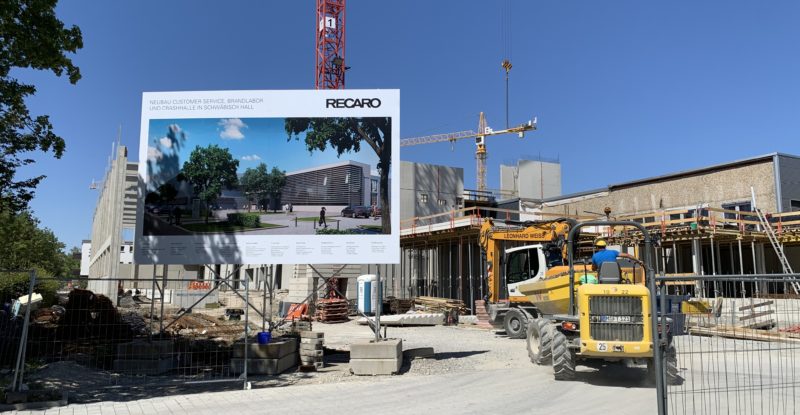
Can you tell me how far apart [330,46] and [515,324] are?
149ft

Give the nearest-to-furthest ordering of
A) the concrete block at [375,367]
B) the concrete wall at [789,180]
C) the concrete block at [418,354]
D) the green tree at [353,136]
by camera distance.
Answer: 1. the concrete block at [375,367]
2. the green tree at [353,136]
3. the concrete block at [418,354]
4. the concrete wall at [789,180]

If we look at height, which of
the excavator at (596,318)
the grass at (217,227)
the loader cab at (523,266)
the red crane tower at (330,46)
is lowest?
the excavator at (596,318)

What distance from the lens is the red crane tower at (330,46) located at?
2219 inches

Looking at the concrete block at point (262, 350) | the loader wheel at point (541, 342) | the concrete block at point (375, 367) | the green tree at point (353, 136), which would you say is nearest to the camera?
the loader wheel at point (541, 342)

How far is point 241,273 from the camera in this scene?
4753 cm

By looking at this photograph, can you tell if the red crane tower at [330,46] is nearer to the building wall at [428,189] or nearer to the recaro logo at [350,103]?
the building wall at [428,189]

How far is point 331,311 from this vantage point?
26.2m

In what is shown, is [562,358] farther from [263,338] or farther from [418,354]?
[263,338]

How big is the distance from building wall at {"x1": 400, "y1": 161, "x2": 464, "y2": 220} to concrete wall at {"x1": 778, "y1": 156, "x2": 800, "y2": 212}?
25.7 meters

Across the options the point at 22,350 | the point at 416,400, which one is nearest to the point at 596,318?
the point at 416,400

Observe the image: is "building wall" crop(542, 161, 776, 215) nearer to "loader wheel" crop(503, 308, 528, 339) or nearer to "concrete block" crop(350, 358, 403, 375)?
"loader wheel" crop(503, 308, 528, 339)

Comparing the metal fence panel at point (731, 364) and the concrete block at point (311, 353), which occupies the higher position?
the metal fence panel at point (731, 364)

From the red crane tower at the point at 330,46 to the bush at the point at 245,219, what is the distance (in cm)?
4637

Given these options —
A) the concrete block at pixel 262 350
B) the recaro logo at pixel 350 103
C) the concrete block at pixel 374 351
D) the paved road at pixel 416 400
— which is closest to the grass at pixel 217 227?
the concrete block at pixel 262 350
